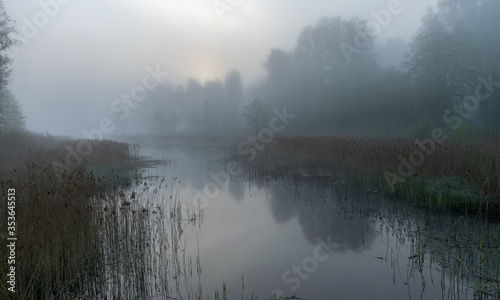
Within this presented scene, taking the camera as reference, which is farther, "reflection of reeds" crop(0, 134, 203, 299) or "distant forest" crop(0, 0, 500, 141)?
"distant forest" crop(0, 0, 500, 141)

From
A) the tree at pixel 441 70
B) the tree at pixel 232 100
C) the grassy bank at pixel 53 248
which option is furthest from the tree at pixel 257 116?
the grassy bank at pixel 53 248

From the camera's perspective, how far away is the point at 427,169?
32.2 feet

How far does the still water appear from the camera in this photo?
4.38 m

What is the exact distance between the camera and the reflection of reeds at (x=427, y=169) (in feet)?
25.3

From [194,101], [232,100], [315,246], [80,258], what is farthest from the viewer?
[194,101]

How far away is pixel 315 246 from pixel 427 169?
6.36 m

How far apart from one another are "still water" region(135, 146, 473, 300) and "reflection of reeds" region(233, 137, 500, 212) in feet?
2.90

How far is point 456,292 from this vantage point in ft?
13.2

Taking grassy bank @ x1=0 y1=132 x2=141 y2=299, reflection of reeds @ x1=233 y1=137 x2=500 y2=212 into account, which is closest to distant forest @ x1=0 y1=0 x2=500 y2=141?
reflection of reeds @ x1=233 y1=137 x2=500 y2=212

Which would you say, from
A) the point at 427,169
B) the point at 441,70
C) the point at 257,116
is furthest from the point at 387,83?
the point at 427,169

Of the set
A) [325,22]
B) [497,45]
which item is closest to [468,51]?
[497,45]

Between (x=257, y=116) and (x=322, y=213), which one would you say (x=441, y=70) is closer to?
(x=257, y=116)

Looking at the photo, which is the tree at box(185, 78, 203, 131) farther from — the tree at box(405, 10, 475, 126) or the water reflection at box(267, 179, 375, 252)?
the water reflection at box(267, 179, 375, 252)

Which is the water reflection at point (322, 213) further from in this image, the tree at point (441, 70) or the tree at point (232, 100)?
the tree at point (232, 100)
